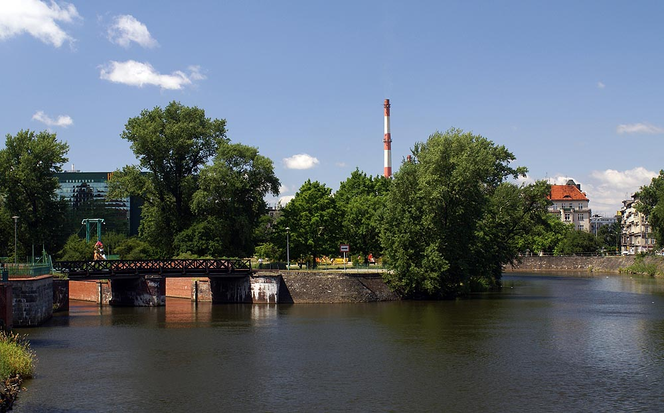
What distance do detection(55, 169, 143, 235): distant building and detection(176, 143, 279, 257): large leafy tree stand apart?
7773 cm

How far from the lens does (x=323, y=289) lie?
61812 millimetres

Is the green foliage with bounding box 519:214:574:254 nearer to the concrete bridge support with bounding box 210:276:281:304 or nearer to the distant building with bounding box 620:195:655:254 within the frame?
the distant building with bounding box 620:195:655:254

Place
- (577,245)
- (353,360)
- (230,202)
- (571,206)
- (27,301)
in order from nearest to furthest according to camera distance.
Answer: (353,360) < (27,301) < (230,202) < (577,245) < (571,206)

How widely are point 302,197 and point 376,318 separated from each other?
29990mm

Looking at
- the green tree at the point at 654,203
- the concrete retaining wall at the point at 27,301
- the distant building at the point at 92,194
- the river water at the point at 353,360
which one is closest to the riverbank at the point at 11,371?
the river water at the point at 353,360

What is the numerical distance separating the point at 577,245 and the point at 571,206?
173 feet

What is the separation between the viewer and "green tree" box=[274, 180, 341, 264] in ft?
249

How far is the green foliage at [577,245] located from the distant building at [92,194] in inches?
3541

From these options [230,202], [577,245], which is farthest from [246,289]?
[577,245]

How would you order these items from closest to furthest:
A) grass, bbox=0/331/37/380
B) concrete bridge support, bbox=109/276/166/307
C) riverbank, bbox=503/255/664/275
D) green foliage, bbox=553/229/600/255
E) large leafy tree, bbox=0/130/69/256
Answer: grass, bbox=0/331/37/380
concrete bridge support, bbox=109/276/166/307
large leafy tree, bbox=0/130/69/256
riverbank, bbox=503/255/664/275
green foliage, bbox=553/229/600/255

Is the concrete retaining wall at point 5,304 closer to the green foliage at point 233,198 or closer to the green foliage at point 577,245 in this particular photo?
the green foliage at point 233,198

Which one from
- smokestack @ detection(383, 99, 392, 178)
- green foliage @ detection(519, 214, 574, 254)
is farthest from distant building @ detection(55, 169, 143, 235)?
green foliage @ detection(519, 214, 574, 254)

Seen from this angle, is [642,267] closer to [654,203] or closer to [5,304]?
[654,203]

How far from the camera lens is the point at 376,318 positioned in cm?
5066
